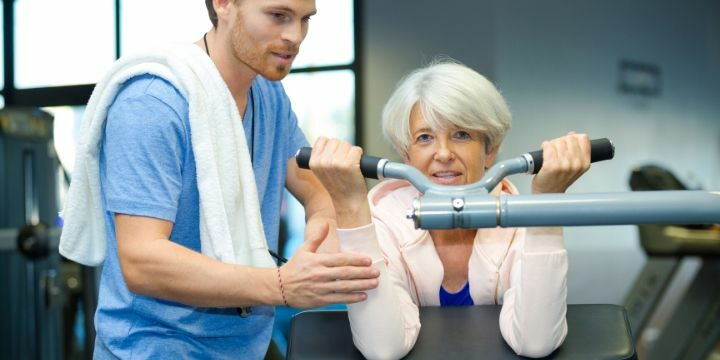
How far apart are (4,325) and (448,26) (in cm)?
292

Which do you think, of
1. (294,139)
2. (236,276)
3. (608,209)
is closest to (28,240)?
(294,139)

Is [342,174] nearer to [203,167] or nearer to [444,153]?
[203,167]

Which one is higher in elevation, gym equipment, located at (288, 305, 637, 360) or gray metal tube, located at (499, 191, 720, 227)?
gray metal tube, located at (499, 191, 720, 227)

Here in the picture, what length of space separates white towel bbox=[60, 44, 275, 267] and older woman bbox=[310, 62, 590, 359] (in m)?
0.19

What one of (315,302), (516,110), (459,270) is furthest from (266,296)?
(516,110)

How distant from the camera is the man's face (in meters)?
1.39

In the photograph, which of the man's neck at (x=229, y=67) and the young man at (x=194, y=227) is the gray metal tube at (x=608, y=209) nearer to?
the young man at (x=194, y=227)

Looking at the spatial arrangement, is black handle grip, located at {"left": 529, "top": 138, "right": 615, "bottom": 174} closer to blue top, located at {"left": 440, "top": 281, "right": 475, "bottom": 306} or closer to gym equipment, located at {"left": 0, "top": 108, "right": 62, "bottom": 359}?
blue top, located at {"left": 440, "top": 281, "right": 475, "bottom": 306}

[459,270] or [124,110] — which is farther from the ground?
[124,110]

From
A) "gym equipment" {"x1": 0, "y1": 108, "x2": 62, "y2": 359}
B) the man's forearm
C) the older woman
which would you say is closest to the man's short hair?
the older woman

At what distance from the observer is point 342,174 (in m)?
1.17

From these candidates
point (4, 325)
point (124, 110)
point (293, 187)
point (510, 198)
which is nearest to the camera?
point (510, 198)

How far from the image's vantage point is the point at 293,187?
5.46 ft

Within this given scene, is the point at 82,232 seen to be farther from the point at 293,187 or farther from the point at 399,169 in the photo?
the point at 399,169
